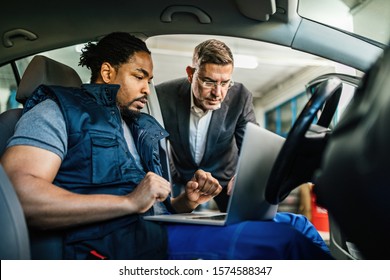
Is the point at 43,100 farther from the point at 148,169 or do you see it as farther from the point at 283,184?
the point at 283,184

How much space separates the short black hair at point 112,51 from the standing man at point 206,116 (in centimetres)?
33

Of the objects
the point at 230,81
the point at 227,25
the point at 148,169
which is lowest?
the point at 148,169

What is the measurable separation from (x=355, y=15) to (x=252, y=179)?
2.45 ft

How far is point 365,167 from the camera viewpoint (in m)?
0.46

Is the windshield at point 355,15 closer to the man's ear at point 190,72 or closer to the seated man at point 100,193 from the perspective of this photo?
the man's ear at point 190,72

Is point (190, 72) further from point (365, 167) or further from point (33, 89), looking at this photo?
point (365, 167)

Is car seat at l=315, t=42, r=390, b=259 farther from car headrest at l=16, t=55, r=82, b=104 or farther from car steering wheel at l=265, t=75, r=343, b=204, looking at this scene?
car headrest at l=16, t=55, r=82, b=104

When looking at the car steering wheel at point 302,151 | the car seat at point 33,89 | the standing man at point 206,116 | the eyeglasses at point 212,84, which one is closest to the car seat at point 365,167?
the car steering wheel at point 302,151

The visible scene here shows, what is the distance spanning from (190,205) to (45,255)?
467 millimetres

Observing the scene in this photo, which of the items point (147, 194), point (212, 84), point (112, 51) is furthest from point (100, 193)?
point (212, 84)

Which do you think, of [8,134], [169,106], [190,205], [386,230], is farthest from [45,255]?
[169,106]

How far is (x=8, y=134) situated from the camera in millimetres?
1000

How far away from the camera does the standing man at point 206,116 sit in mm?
1447

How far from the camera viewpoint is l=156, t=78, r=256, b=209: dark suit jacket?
1442 millimetres
